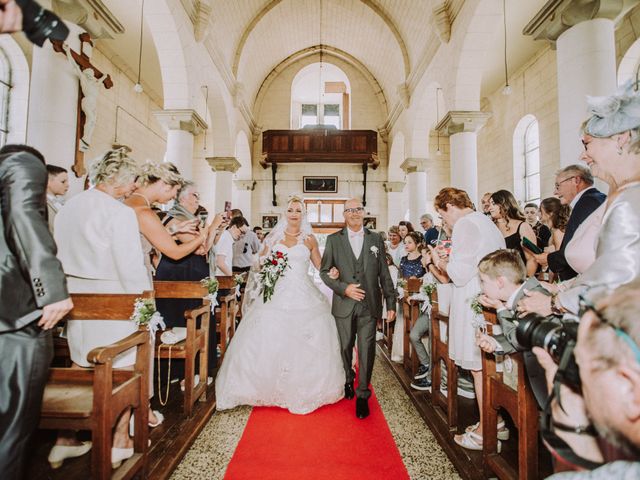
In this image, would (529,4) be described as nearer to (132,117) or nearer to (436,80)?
(436,80)

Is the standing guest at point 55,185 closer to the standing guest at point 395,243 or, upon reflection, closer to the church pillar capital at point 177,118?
the church pillar capital at point 177,118

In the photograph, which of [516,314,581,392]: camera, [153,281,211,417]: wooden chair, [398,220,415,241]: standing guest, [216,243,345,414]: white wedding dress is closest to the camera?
[516,314,581,392]: camera

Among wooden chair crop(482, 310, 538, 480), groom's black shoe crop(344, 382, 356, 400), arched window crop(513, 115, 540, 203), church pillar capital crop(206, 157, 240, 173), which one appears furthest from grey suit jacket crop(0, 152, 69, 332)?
arched window crop(513, 115, 540, 203)

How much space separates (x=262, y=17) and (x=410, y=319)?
36.5ft

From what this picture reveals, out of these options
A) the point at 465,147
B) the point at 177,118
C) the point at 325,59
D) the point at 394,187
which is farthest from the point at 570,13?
the point at 325,59

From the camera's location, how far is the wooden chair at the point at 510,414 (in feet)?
5.63

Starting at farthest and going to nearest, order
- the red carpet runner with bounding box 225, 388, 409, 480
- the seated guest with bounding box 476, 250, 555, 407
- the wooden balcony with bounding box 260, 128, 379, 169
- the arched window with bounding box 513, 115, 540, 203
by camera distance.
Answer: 1. the wooden balcony with bounding box 260, 128, 379, 169
2. the arched window with bounding box 513, 115, 540, 203
3. the red carpet runner with bounding box 225, 388, 409, 480
4. the seated guest with bounding box 476, 250, 555, 407

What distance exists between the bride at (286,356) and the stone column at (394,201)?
11865mm

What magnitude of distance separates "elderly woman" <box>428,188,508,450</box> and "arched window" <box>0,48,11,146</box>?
9.01 m

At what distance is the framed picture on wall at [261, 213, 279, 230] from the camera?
14.7 meters

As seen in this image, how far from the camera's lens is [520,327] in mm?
1155

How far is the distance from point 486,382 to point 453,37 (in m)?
7.50

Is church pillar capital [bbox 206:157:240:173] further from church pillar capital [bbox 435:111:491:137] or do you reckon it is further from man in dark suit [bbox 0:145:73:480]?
man in dark suit [bbox 0:145:73:480]

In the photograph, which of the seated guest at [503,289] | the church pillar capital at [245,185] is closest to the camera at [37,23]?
the seated guest at [503,289]
